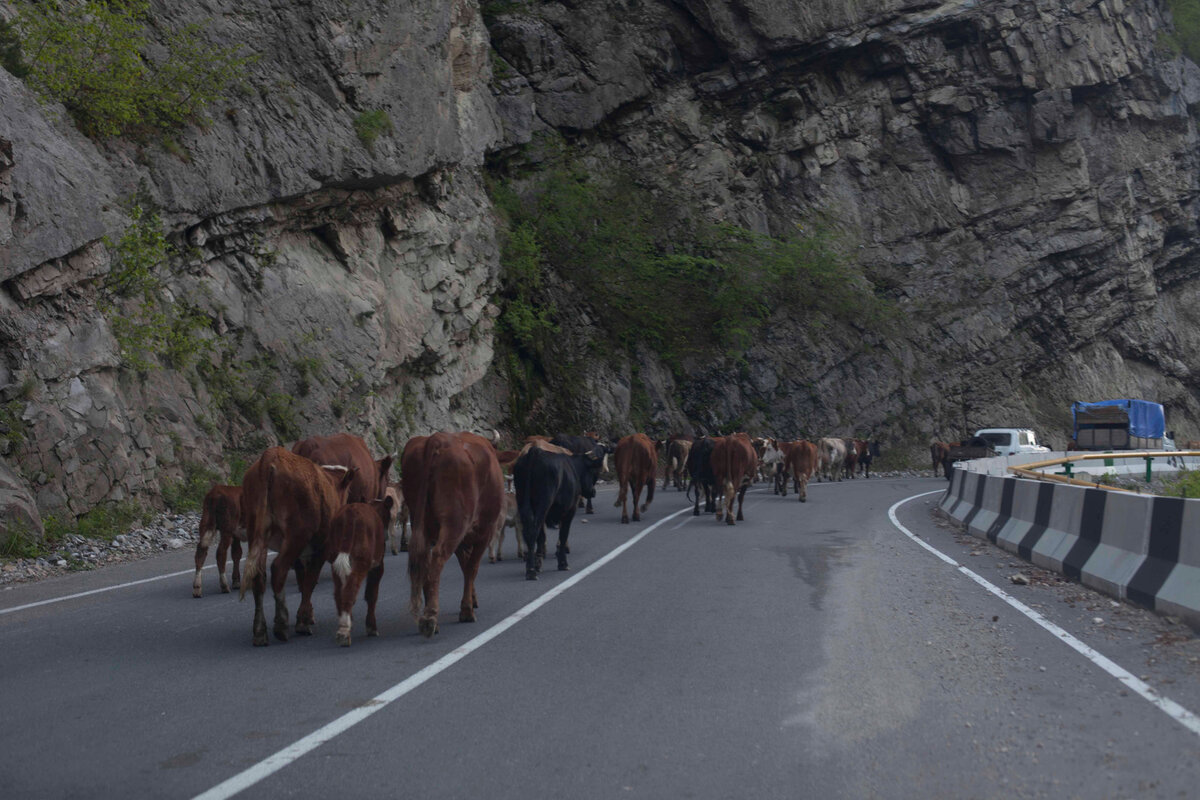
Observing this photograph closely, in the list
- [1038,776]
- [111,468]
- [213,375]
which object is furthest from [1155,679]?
[213,375]

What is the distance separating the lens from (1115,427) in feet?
141

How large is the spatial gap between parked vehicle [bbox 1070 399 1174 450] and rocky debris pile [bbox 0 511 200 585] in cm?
3671

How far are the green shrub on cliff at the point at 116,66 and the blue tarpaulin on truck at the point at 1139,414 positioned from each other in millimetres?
35403

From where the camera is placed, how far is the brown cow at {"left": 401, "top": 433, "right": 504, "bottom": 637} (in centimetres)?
842

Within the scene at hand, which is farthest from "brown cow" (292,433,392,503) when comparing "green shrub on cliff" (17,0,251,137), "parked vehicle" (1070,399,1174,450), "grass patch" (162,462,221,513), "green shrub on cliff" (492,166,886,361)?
"parked vehicle" (1070,399,1174,450)

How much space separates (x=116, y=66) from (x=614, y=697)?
20.1m

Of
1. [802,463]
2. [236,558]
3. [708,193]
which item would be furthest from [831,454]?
[236,558]

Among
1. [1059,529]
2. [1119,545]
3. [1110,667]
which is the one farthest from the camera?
[1059,529]

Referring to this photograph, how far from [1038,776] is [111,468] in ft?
51.5

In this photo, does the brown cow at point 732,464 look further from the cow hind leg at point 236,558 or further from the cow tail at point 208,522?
the cow tail at point 208,522

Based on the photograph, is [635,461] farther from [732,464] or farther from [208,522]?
[208,522]

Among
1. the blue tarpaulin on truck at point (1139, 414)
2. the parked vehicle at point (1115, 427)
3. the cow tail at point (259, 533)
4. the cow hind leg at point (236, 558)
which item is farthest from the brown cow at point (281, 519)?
the blue tarpaulin on truck at point (1139, 414)

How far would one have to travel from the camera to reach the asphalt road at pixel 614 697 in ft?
15.9

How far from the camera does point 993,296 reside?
177 feet
